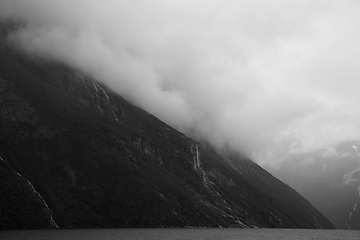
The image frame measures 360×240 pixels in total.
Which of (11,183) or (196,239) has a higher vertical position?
(196,239)

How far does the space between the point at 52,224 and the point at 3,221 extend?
89.7 ft

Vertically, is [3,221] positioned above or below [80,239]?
below

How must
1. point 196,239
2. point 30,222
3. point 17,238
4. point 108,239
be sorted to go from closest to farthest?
point 17,238
point 108,239
point 196,239
point 30,222

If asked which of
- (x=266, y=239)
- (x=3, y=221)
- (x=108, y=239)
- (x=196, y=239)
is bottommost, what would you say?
(x=3, y=221)

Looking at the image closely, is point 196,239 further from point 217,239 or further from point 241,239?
point 241,239

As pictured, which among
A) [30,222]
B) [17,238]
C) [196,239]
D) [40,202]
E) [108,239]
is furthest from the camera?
[40,202]

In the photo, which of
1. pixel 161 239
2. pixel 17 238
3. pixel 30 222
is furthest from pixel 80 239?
pixel 30 222

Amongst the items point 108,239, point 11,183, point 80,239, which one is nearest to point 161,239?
point 108,239

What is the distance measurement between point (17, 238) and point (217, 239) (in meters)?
76.0

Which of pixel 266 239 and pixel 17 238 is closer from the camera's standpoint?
pixel 17 238

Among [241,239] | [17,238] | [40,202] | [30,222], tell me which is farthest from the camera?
[40,202]

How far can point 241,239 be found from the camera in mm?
162625

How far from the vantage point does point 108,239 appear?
133 meters

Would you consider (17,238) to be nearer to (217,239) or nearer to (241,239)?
(217,239)
